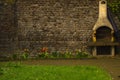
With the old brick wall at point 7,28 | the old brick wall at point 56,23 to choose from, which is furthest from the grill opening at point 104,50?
the old brick wall at point 7,28

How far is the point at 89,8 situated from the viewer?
26.1m

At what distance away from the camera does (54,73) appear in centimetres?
1677

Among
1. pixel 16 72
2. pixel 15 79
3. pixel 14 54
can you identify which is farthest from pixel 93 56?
pixel 15 79

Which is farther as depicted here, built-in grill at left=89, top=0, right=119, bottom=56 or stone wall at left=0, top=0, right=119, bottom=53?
stone wall at left=0, top=0, right=119, bottom=53

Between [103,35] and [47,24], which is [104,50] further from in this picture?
[47,24]

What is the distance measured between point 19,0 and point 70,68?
977 centimetres

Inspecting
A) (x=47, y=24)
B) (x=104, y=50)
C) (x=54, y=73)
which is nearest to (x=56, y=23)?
(x=47, y=24)

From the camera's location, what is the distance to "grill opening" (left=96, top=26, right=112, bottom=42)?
84.0ft

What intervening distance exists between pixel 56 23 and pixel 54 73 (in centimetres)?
987

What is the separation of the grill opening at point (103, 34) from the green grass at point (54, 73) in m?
7.60

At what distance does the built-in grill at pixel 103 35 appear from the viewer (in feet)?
83.0

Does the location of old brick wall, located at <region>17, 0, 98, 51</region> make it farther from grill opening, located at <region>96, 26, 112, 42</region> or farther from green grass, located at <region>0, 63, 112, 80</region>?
green grass, located at <region>0, 63, 112, 80</region>

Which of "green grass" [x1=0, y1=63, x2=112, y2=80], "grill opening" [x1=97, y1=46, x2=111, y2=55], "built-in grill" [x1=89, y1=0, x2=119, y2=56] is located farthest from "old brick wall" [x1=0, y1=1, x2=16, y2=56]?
"green grass" [x1=0, y1=63, x2=112, y2=80]

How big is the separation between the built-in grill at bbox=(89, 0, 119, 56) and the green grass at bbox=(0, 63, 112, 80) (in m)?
7.18
